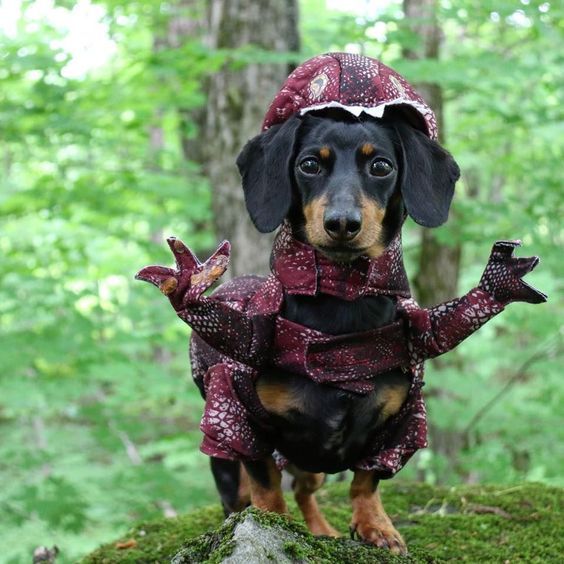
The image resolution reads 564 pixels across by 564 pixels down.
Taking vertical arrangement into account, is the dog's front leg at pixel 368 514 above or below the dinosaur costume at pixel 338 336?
below

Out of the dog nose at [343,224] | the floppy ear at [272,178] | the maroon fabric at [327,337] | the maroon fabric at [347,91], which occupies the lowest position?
the maroon fabric at [327,337]

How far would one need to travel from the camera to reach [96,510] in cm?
666

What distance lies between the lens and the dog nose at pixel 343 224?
1.98 metres

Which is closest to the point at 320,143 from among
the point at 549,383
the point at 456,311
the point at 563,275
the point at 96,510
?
the point at 456,311

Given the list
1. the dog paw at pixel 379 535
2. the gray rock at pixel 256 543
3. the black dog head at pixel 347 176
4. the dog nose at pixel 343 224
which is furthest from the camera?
the dog paw at pixel 379 535

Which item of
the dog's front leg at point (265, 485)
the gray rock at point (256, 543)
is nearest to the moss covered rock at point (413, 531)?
the gray rock at point (256, 543)

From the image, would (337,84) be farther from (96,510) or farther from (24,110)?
(96,510)

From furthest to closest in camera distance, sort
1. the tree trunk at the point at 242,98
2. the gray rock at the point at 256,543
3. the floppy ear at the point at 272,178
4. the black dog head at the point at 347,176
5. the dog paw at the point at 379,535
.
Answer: the tree trunk at the point at 242,98 → the dog paw at the point at 379,535 → the floppy ear at the point at 272,178 → the black dog head at the point at 347,176 → the gray rock at the point at 256,543

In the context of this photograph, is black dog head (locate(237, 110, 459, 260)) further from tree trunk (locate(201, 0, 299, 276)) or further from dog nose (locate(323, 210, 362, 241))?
tree trunk (locate(201, 0, 299, 276))

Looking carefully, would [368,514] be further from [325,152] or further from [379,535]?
[325,152]

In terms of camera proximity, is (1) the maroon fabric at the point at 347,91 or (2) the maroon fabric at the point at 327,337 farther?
(1) the maroon fabric at the point at 347,91

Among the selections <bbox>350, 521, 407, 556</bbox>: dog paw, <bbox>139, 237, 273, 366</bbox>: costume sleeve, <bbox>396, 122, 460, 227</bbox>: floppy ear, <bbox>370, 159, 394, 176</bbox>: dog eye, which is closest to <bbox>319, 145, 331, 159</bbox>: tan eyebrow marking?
<bbox>370, 159, 394, 176</bbox>: dog eye

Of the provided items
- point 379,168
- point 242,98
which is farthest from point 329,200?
point 242,98

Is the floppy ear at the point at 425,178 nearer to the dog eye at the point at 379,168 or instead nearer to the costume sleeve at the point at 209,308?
the dog eye at the point at 379,168
